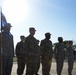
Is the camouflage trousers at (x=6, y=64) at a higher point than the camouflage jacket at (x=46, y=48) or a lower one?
lower

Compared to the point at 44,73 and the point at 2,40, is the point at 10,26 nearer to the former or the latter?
the point at 2,40

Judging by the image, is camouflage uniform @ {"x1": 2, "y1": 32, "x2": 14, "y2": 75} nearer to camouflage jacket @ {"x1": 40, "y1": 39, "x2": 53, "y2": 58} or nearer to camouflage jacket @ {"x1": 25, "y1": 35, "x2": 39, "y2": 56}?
camouflage jacket @ {"x1": 25, "y1": 35, "x2": 39, "y2": 56}

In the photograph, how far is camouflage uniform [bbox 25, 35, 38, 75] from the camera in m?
12.0

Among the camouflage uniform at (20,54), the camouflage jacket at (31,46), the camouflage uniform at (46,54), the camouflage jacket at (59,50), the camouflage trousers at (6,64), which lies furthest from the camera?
the camouflage jacket at (59,50)

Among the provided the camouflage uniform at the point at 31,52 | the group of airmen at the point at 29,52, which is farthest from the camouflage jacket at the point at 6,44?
the camouflage uniform at the point at 31,52

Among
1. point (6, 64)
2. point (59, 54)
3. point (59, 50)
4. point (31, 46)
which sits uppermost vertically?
point (31, 46)

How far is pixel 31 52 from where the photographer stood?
12133 mm

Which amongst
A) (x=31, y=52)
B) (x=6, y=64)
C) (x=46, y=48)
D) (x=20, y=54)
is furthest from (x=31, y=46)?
(x=20, y=54)

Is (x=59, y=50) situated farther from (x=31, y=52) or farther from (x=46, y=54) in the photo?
(x=31, y=52)

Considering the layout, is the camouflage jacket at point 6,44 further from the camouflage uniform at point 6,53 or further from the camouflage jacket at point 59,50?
the camouflage jacket at point 59,50

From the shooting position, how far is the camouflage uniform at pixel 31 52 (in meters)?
12.0

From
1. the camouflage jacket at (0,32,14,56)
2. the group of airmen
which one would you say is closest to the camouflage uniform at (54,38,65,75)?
the group of airmen

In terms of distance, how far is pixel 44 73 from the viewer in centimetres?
1385

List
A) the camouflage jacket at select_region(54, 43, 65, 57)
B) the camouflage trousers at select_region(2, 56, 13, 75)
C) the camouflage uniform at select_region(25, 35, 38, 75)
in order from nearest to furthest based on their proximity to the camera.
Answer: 1. the camouflage trousers at select_region(2, 56, 13, 75)
2. the camouflage uniform at select_region(25, 35, 38, 75)
3. the camouflage jacket at select_region(54, 43, 65, 57)
